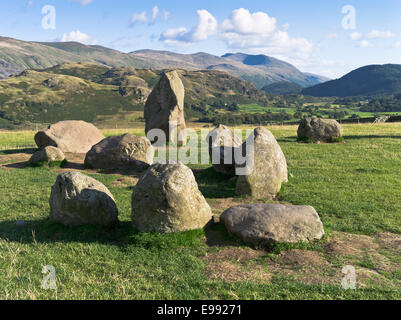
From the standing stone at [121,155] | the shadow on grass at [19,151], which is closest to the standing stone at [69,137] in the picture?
the shadow on grass at [19,151]

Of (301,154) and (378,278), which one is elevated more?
(301,154)

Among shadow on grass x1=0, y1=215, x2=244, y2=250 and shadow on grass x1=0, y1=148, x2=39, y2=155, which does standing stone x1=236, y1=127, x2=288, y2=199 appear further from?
shadow on grass x1=0, y1=148, x2=39, y2=155

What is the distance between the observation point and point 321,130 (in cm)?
2862

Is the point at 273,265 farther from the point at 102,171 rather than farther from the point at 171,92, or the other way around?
the point at 171,92

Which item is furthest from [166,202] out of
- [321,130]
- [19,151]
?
[321,130]

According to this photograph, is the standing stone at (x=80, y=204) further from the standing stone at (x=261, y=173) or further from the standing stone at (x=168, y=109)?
the standing stone at (x=168, y=109)

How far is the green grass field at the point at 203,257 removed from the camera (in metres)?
7.28

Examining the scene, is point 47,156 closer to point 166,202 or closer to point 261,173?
point 261,173

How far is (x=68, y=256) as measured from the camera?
29.7ft

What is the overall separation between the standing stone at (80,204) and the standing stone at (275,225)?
3854 mm

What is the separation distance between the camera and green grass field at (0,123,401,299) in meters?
7.28

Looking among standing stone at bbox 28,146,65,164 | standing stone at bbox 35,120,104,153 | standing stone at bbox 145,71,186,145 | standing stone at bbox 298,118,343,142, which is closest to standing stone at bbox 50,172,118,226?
standing stone at bbox 28,146,65,164
